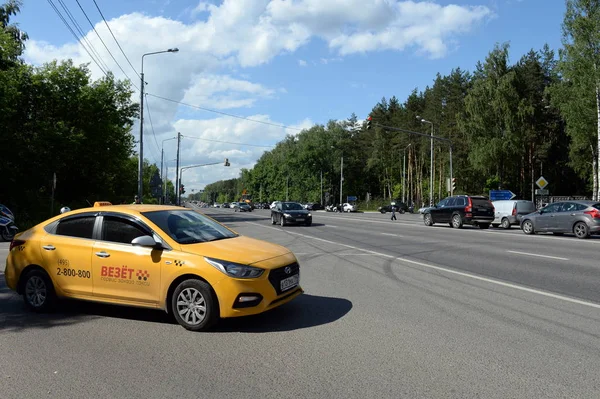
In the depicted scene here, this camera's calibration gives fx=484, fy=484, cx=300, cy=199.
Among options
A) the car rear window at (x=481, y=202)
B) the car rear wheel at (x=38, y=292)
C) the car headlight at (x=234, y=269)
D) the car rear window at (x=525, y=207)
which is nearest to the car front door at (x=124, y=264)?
the car headlight at (x=234, y=269)

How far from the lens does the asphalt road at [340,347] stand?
3998 mm

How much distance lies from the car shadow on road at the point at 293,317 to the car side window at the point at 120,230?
154 cm

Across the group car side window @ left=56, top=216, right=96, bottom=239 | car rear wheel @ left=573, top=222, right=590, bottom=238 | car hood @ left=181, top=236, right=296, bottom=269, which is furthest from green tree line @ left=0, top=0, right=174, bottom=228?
car rear wheel @ left=573, top=222, right=590, bottom=238

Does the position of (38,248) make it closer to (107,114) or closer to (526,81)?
(107,114)

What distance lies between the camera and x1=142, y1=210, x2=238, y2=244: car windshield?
608 cm

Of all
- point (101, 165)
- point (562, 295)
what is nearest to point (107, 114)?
point (101, 165)

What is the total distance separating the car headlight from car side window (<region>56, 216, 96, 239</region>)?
191 centimetres

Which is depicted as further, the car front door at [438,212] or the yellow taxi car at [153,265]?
the car front door at [438,212]

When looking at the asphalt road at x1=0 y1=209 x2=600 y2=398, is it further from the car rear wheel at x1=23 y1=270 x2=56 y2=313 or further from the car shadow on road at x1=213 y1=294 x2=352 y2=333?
the car rear wheel at x1=23 y1=270 x2=56 y2=313

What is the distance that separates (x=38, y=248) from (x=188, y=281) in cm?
247

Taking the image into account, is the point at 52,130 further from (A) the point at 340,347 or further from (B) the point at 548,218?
(A) the point at 340,347

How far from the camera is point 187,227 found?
21.1ft

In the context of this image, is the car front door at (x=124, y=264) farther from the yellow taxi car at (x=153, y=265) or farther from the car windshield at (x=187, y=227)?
the car windshield at (x=187, y=227)

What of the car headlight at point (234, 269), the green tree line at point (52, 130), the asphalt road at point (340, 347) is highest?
the green tree line at point (52, 130)
